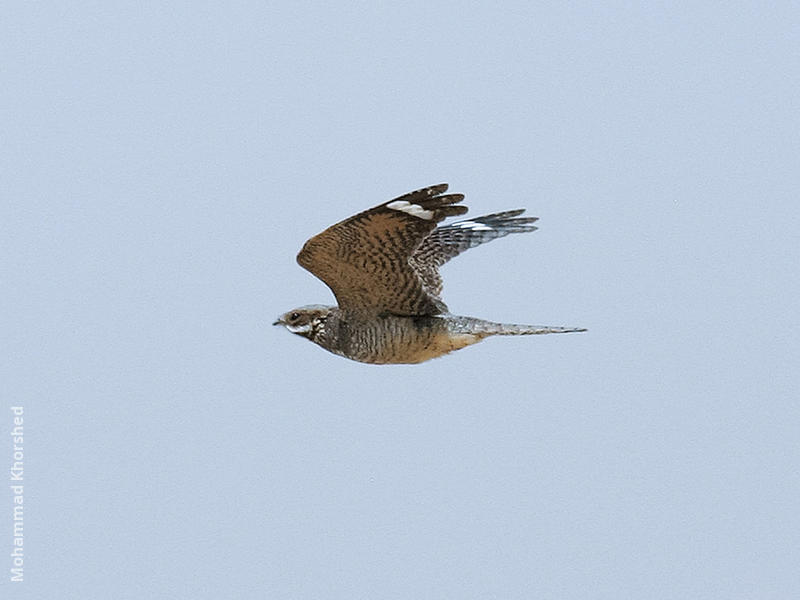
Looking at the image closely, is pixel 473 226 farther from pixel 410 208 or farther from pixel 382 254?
pixel 410 208

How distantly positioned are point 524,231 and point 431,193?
8.51ft

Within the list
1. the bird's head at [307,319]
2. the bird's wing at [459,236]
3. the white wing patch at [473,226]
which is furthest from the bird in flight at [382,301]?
the white wing patch at [473,226]

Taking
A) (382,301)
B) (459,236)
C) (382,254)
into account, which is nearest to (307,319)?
(382,301)

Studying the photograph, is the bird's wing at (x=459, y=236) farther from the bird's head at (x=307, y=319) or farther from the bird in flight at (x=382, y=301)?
the bird's head at (x=307, y=319)

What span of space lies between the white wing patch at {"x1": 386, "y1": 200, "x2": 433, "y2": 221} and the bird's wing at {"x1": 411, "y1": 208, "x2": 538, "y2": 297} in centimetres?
186

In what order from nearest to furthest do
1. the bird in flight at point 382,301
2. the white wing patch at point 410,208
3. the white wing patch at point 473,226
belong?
1. the white wing patch at point 410,208
2. the bird in flight at point 382,301
3. the white wing patch at point 473,226

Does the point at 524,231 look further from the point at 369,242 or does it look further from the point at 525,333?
the point at 369,242

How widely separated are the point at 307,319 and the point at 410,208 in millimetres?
1583

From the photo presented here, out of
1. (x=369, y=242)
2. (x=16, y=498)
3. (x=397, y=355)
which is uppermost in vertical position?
(x=369, y=242)

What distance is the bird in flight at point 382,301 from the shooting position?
7.67 m

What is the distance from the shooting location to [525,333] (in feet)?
27.4

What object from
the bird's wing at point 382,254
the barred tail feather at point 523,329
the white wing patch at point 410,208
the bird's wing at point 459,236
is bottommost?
the barred tail feather at point 523,329

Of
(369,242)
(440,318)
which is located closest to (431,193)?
(369,242)

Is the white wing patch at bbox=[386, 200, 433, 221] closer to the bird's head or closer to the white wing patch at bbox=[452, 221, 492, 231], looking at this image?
the bird's head
